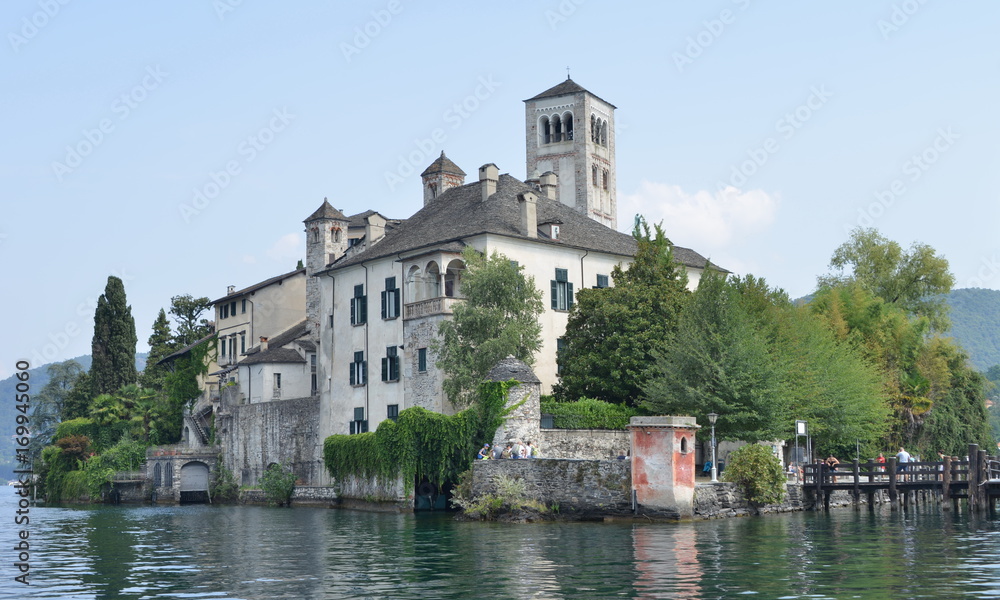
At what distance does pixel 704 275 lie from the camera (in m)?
49.5

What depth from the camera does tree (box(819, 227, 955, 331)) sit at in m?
73.8

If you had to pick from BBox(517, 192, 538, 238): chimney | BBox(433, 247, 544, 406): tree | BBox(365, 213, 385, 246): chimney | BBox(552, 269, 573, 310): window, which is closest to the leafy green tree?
BBox(433, 247, 544, 406): tree

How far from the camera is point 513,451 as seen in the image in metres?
44.4

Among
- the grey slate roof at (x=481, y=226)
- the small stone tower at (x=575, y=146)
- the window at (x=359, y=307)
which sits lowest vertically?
the window at (x=359, y=307)

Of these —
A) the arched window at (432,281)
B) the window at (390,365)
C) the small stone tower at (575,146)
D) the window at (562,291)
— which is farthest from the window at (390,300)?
the small stone tower at (575,146)

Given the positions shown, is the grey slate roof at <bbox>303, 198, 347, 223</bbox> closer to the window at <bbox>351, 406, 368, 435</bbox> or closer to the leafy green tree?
the window at <bbox>351, 406, 368, 435</bbox>

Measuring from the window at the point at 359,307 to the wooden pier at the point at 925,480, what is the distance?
2283 cm

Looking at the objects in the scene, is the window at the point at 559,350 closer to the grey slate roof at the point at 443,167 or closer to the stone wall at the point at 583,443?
the stone wall at the point at 583,443

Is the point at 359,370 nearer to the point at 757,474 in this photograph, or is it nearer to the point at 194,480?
the point at 194,480

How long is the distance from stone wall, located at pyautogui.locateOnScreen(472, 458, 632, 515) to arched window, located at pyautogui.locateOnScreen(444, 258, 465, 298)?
1480cm

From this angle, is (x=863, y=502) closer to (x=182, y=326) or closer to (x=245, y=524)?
(x=245, y=524)

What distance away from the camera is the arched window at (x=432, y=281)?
55.8m

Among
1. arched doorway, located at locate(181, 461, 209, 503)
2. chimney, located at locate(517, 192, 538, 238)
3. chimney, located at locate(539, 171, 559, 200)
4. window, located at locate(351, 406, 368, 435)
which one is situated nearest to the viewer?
chimney, located at locate(517, 192, 538, 238)

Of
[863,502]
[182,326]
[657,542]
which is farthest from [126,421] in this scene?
[657,542]
